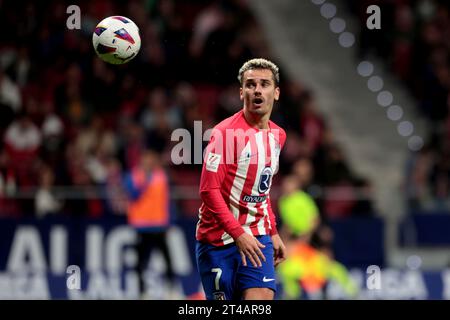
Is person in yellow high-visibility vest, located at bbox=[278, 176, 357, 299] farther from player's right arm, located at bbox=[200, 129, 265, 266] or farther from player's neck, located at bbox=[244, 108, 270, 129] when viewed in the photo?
player's right arm, located at bbox=[200, 129, 265, 266]

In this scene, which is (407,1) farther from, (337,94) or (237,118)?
(237,118)

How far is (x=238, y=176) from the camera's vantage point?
6.80 m

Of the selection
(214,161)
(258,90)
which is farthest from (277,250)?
(258,90)

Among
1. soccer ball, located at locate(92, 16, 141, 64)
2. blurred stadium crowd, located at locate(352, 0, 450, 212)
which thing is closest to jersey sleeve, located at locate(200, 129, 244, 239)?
soccer ball, located at locate(92, 16, 141, 64)

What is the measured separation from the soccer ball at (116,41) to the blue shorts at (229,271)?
1.48 m

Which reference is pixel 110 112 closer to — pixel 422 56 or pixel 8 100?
pixel 8 100

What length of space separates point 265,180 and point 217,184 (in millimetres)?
387

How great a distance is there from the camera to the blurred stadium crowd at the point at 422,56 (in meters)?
14.7

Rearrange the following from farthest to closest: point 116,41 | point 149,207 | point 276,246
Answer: point 149,207 → point 116,41 → point 276,246

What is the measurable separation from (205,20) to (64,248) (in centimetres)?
383

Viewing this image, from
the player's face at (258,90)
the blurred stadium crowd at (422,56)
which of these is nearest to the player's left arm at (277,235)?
the player's face at (258,90)

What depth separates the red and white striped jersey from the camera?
6.65 metres

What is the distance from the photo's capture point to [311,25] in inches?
675
